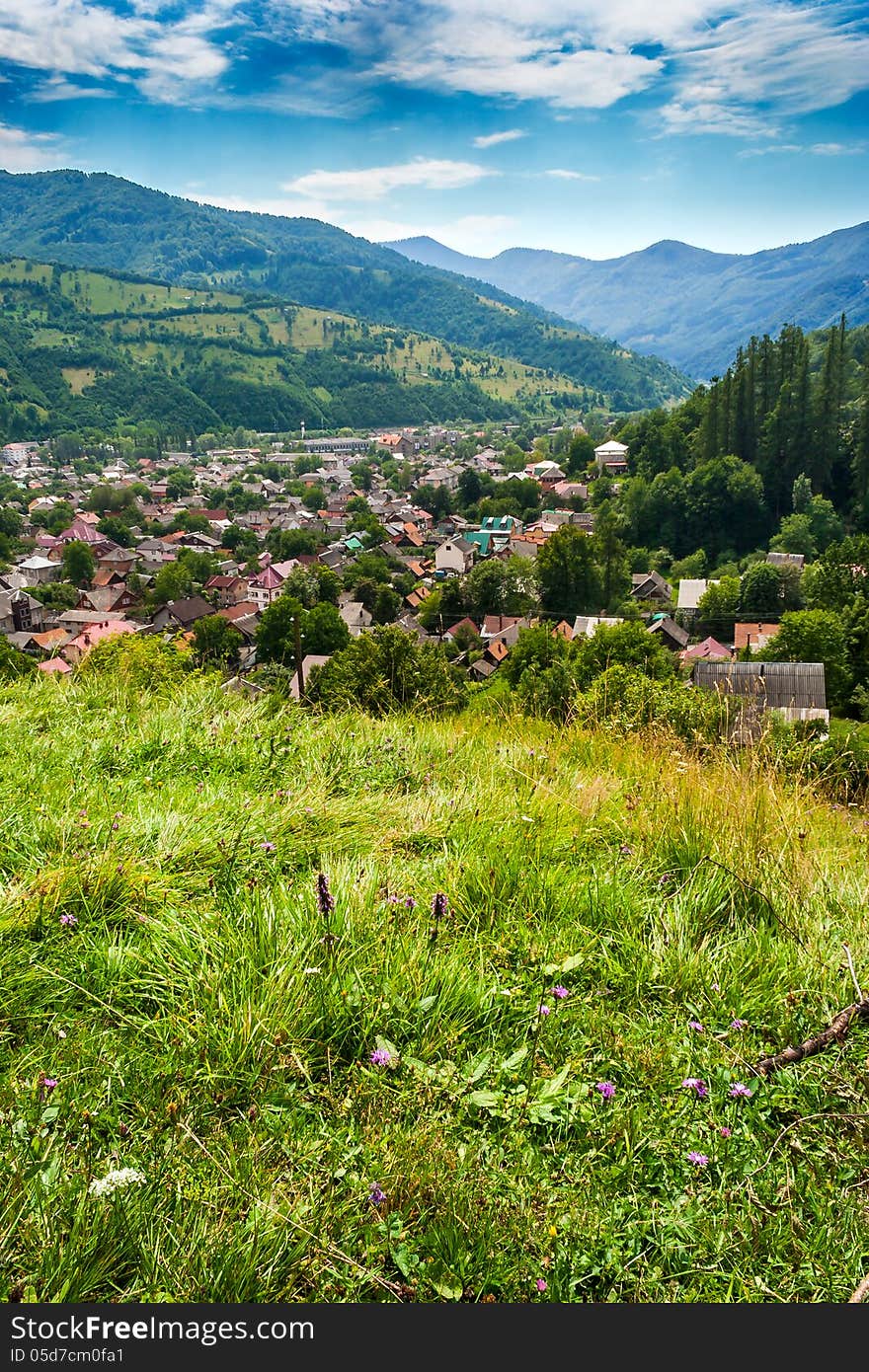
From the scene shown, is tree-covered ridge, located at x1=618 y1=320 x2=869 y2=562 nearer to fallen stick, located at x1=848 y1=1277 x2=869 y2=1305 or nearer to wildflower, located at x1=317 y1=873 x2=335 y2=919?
wildflower, located at x1=317 y1=873 x2=335 y2=919

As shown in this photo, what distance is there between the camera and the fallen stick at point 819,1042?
2111mm

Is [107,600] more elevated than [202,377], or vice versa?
[202,377]

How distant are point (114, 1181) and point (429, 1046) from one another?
800 millimetres

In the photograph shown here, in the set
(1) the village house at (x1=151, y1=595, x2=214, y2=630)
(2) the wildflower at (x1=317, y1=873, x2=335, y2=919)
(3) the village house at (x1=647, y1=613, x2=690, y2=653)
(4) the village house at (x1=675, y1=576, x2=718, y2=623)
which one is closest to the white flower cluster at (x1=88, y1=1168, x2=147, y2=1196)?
(2) the wildflower at (x1=317, y1=873, x2=335, y2=919)

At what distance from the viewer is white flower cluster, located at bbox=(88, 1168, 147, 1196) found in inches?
63.6

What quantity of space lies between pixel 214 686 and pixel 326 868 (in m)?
3.26

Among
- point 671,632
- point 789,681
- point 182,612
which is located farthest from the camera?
point 182,612

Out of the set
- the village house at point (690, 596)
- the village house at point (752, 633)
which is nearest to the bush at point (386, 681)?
the village house at point (752, 633)

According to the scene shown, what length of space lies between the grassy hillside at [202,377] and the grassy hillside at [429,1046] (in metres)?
169

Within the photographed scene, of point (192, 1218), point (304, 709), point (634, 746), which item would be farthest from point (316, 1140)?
point (304, 709)

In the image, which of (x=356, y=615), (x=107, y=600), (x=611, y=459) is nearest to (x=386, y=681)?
(x=356, y=615)

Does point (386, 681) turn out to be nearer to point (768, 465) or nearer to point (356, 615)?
point (356, 615)

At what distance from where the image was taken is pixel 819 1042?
216cm

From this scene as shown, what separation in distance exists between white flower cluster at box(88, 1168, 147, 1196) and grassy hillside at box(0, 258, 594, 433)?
557 ft
